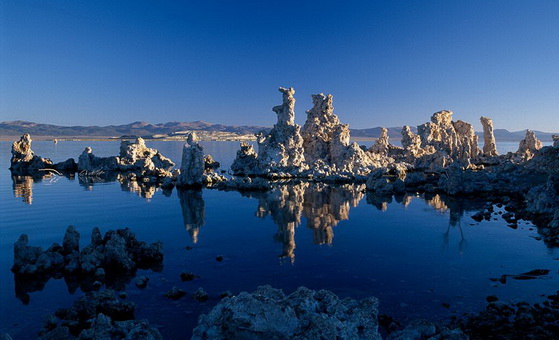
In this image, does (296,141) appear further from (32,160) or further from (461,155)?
(32,160)

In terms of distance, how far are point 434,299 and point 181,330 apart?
10.7 metres

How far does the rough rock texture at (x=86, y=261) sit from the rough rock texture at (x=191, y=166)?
31.0m

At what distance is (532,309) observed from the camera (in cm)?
1463

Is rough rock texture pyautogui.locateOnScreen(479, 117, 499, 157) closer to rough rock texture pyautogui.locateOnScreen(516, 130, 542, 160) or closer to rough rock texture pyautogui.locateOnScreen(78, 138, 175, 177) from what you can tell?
rough rock texture pyautogui.locateOnScreen(516, 130, 542, 160)

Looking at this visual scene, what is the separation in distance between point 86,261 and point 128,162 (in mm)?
65986

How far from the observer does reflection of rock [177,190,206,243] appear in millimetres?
29344

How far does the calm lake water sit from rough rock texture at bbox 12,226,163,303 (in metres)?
0.69

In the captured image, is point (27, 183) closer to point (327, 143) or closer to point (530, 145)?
point (327, 143)

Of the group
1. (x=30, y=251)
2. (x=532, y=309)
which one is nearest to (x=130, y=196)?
(x=30, y=251)

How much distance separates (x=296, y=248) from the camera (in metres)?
23.8

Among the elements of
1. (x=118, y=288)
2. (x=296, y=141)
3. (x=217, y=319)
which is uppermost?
(x=296, y=141)

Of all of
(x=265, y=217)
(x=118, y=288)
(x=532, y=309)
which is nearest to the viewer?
(x=532, y=309)

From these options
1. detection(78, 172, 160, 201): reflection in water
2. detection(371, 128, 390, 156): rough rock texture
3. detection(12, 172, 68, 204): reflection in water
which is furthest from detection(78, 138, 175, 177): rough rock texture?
detection(371, 128, 390, 156): rough rock texture

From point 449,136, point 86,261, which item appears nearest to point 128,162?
point 86,261
